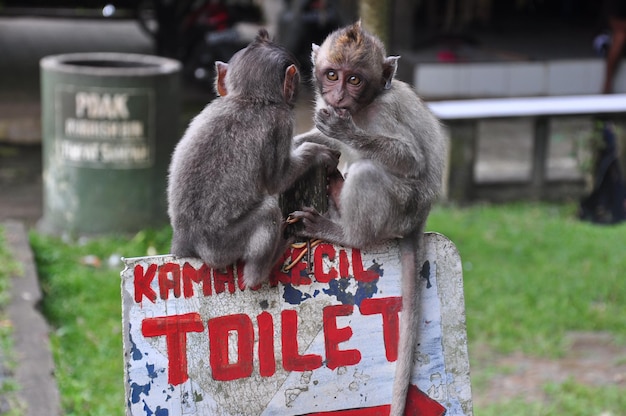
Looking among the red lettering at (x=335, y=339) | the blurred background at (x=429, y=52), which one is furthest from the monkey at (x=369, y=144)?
the blurred background at (x=429, y=52)

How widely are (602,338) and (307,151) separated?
373 centimetres

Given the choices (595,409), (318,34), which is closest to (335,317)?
(595,409)

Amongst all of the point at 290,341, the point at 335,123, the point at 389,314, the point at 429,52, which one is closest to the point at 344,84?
the point at 335,123

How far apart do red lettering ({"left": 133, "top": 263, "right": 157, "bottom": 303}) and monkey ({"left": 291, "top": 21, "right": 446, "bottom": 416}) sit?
582 millimetres

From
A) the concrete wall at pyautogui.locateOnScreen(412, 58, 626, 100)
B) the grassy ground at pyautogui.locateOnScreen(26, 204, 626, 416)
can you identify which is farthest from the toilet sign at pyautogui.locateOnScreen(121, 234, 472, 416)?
the concrete wall at pyautogui.locateOnScreen(412, 58, 626, 100)

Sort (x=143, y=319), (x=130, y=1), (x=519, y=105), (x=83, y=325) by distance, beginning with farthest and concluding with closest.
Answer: (x=130, y=1) → (x=519, y=105) → (x=83, y=325) → (x=143, y=319)

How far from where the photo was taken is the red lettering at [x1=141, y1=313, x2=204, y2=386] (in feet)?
8.14

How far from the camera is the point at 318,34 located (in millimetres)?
14352

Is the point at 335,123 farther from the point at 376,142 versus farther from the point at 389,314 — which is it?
the point at 389,314

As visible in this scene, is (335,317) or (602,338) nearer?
(335,317)

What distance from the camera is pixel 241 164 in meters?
2.83

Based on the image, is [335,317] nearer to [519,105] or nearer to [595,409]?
[595,409]

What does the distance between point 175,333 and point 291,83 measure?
0.89 meters

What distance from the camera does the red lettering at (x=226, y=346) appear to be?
2525 mm
